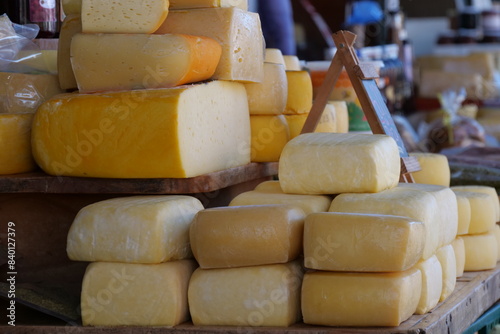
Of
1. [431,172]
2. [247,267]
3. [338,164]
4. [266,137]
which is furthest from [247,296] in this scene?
[431,172]

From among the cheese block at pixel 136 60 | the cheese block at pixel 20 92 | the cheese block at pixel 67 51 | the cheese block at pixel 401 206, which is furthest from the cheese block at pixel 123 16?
the cheese block at pixel 401 206

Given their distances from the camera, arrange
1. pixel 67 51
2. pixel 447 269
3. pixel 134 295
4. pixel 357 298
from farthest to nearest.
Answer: pixel 67 51
pixel 447 269
pixel 134 295
pixel 357 298

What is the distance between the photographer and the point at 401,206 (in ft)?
6.47

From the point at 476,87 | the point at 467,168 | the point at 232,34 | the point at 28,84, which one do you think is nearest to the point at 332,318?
the point at 232,34

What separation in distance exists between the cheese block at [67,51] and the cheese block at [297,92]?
2.26ft

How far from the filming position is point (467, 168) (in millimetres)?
3367

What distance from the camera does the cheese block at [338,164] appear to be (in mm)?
2033

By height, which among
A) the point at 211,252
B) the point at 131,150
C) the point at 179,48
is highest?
the point at 179,48

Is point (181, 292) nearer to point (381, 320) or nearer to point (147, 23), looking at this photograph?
point (381, 320)

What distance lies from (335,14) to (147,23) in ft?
18.2

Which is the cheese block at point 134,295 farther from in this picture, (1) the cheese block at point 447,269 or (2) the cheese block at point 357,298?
(1) the cheese block at point 447,269

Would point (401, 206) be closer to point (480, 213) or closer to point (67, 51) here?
point (480, 213)

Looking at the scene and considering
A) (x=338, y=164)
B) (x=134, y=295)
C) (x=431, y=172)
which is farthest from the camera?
(x=431, y=172)

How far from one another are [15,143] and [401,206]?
3.28 feet
